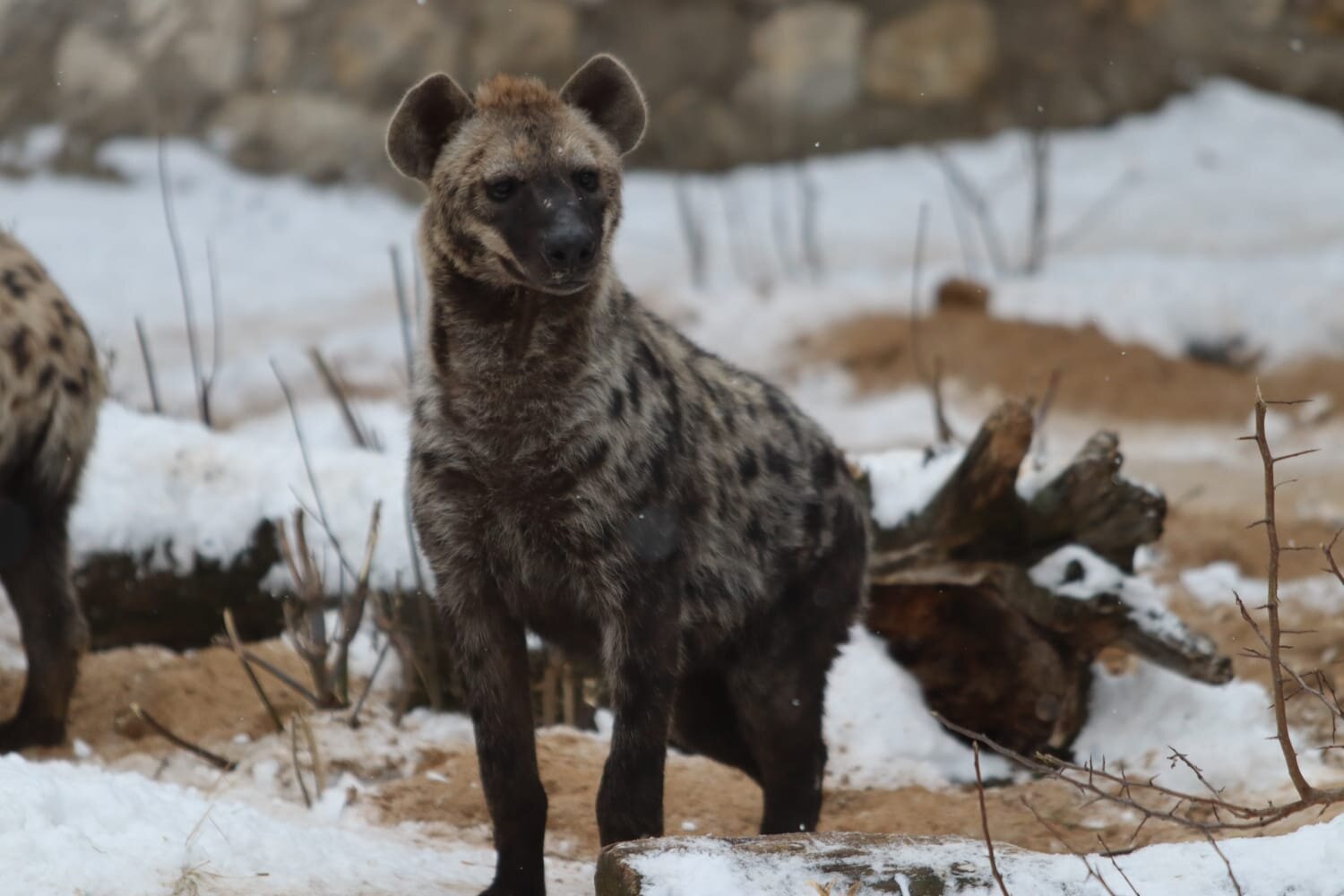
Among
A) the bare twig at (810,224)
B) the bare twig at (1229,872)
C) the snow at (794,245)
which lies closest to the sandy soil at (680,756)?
the bare twig at (1229,872)

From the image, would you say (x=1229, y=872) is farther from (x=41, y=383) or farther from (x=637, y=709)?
(x=41, y=383)

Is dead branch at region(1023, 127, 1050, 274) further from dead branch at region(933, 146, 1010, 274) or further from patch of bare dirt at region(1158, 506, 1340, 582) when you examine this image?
patch of bare dirt at region(1158, 506, 1340, 582)

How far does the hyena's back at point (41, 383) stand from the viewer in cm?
397

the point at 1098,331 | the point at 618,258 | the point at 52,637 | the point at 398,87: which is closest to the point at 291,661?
the point at 52,637

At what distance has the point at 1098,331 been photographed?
8.05 metres

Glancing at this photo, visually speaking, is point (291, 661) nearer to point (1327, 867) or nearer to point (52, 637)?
point (52, 637)

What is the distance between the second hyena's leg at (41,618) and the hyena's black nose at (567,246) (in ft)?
6.44

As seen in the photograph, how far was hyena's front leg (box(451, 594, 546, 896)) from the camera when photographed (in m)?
2.99

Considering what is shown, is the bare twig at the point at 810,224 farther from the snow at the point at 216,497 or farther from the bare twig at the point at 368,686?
the bare twig at the point at 368,686

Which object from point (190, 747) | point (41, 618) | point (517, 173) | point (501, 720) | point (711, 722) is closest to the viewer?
point (517, 173)

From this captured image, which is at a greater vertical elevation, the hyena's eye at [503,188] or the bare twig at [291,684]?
the hyena's eye at [503,188]

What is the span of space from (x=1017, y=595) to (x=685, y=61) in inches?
288

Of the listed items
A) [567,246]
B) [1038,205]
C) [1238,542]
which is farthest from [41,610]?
[1038,205]

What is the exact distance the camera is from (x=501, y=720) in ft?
9.98
